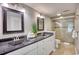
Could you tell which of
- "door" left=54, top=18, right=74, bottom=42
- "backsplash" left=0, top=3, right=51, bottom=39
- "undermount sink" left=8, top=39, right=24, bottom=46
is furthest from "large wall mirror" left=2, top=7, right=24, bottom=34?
"door" left=54, top=18, right=74, bottom=42

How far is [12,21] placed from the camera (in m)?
1.27

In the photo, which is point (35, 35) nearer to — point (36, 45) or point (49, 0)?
point (36, 45)

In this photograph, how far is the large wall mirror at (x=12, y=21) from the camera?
1238 millimetres

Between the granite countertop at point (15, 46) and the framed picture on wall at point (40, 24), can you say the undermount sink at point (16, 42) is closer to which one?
the granite countertop at point (15, 46)

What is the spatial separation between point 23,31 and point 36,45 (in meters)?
0.29

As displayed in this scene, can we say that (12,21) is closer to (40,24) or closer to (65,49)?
(40,24)

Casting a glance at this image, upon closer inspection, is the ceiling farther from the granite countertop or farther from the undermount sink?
the undermount sink

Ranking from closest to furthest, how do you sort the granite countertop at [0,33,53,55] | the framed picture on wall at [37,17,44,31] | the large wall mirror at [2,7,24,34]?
the granite countertop at [0,33,53,55], the large wall mirror at [2,7,24,34], the framed picture on wall at [37,17,44,31]

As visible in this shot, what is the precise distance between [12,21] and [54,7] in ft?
2.11

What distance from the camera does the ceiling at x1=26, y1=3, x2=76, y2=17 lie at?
4.19ft

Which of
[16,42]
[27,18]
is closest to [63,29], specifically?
[27,18]

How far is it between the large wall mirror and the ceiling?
240 mm

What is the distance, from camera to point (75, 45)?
4.45ft

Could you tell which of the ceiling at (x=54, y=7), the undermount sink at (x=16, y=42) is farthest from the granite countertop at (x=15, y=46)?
the ceiling at (x=54, y=7)
